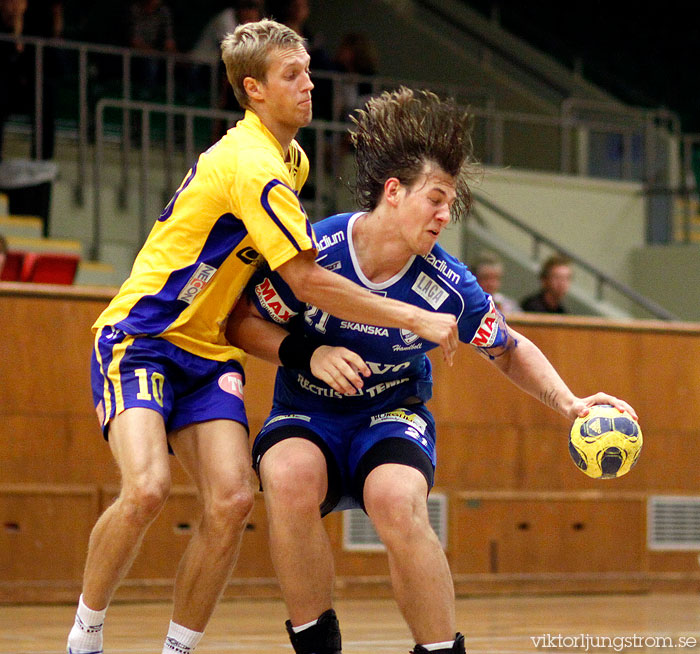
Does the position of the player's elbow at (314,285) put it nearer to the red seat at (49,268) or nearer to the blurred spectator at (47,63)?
the red seat at (49,268)

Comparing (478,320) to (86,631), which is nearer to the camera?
(86,631)

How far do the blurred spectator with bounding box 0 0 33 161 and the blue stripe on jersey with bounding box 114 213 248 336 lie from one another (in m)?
5.69

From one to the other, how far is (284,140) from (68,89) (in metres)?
6.90

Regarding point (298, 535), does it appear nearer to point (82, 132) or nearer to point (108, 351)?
point (108, 351)

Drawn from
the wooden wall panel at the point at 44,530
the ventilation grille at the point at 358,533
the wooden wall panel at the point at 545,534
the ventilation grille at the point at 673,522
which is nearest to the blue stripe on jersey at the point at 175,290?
the wooden wall panel at the point at 44,530

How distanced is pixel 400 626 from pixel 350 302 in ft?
10.2

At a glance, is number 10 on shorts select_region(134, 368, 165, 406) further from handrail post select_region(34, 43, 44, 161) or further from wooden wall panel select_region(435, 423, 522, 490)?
handrail post select_region(34, 43, 44, 161)

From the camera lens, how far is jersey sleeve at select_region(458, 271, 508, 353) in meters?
4.09

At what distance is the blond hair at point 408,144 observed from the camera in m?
3.94

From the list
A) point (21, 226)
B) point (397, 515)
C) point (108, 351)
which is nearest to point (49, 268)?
point (21, 226)

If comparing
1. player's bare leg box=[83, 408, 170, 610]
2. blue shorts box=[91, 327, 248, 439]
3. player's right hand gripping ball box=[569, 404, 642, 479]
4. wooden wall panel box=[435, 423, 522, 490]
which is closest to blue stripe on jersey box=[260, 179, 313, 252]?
blue shorts box=[91, 327, 248, 439]

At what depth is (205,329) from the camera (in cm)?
414

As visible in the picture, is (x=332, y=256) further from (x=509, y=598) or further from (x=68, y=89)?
(x=68, y=89)

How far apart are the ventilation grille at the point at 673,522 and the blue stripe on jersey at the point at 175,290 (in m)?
5.50
